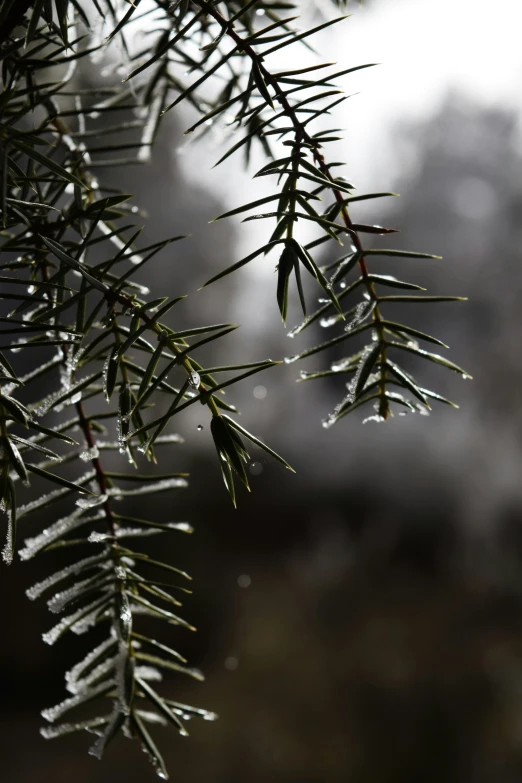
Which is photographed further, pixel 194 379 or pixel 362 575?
pixel 362 575

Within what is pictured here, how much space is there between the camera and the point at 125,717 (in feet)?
0.53

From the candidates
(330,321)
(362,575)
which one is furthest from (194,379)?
(362,575)

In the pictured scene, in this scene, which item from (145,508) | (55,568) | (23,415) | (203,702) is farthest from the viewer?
(203,702)

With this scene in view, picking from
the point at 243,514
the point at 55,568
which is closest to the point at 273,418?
the point at 243,514

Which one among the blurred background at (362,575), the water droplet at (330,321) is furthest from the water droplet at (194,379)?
the blurred background at (362,575)

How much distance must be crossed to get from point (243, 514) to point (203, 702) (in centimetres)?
53

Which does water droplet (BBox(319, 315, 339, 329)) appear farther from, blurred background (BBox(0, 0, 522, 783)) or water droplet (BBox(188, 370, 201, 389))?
blurred background (BBox(0, 0, 522, 783))

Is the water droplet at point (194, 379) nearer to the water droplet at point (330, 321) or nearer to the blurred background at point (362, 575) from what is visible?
the water droplet at point (330, 321)

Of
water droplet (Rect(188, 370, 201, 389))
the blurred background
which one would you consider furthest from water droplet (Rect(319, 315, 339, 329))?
the blurred background

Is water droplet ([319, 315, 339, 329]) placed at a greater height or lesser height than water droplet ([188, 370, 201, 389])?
greater

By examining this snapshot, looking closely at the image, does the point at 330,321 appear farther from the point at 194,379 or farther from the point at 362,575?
the point at 362,575

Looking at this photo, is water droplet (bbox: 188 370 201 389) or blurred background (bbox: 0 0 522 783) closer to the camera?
water droplet (bbox: 188 370 201 389)

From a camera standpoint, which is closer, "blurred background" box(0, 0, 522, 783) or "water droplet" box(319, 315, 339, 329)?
"water droplet" box(319, 315, 339, 329)

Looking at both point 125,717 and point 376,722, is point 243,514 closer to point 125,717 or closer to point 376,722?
point 376,722
